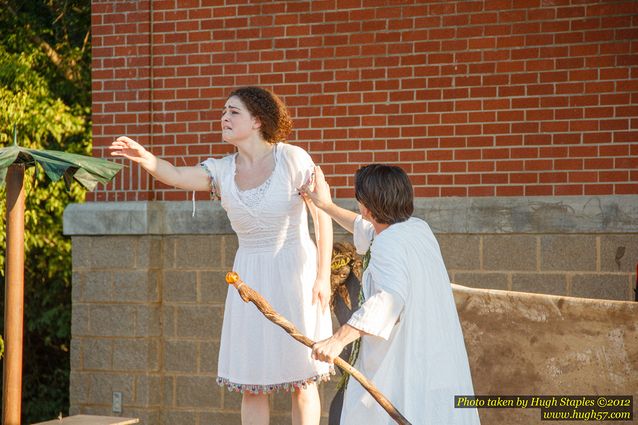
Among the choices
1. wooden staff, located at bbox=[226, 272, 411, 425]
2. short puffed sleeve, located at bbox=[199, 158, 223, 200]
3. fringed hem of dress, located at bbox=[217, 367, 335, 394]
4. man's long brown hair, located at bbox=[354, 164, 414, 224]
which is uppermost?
short puffed sleeve, located at bbox=[199, 158, 223, 200]

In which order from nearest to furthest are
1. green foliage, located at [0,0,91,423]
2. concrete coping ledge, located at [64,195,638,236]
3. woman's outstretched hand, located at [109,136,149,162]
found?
woman's outstretched hand, located at [109,136,149,162], concrete coping ledge, located at [64,195,638,236], green foliage, located at [0,0,91,423]

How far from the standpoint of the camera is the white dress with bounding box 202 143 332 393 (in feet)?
18.1

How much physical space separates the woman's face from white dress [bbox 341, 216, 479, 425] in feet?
5.47

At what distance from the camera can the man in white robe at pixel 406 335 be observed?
4.07m

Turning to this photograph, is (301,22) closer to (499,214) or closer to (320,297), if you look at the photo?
(499,214)

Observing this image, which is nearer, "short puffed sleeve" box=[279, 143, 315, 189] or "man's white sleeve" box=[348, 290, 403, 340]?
"man's white sleeve" box=[348, 290, 403, 340]

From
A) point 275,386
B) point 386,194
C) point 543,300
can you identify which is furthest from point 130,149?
point 543,300

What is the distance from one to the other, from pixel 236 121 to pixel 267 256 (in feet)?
2.48

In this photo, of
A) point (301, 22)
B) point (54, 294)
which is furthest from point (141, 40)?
point (54, 294)

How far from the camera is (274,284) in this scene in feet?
18.3

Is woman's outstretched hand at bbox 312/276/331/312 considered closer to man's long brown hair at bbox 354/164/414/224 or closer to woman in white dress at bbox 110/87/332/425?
woman in white dress at bbox 110/87/332/425

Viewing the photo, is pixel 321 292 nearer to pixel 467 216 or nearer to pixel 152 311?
pixel 467 216

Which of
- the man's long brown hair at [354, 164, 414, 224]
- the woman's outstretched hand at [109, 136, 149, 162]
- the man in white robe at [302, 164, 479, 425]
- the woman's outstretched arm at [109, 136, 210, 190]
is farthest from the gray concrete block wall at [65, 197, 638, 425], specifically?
the man in white robe at [302, 164, 479, 425]

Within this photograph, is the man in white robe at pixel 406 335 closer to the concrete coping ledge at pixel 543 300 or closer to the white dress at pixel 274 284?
the concrete coping ledge at pixel 543 300
